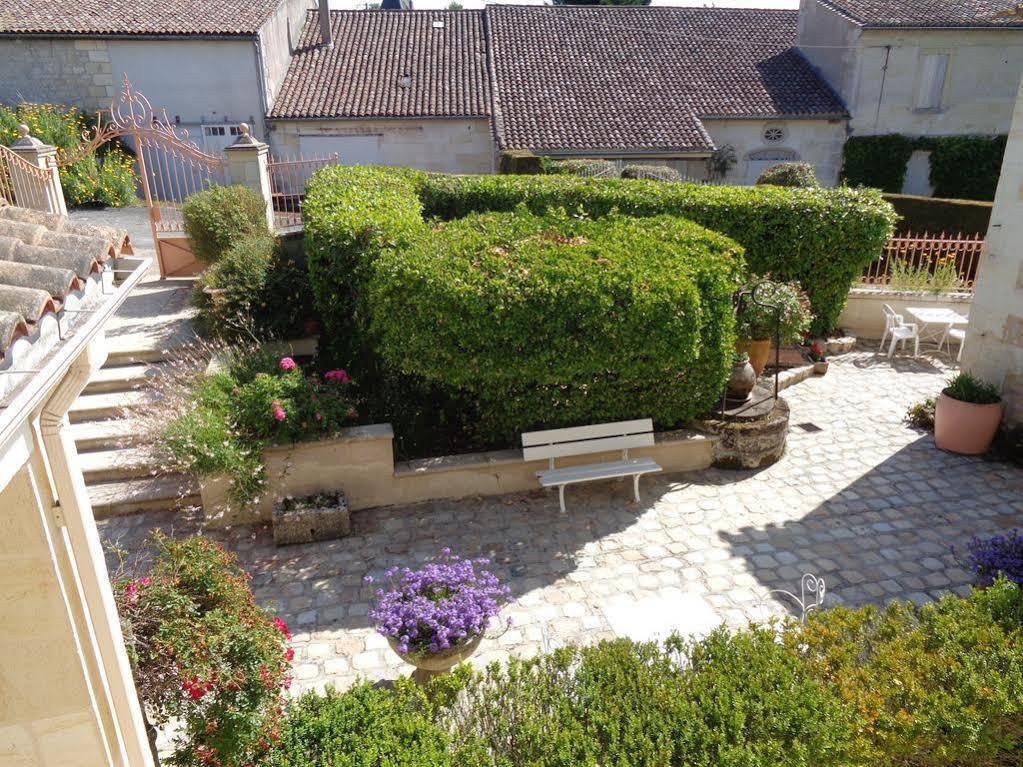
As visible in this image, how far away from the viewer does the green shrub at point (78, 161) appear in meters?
17.5

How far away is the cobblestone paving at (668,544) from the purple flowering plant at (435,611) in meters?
0.75

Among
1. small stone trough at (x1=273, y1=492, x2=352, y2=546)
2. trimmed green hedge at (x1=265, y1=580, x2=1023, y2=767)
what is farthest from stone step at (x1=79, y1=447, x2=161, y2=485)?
trimmed green hedge at (x1=265, y1=580, x2=1023, y2=767)

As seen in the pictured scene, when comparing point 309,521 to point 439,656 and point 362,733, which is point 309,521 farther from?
point 362,733

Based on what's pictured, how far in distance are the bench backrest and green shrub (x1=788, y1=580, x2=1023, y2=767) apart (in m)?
3.06

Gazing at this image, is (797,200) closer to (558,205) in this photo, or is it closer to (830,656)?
(558,205)

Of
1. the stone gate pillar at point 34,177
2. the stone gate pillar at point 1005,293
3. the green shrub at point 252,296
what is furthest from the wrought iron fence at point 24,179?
the stone gate pillar at point 1005,293

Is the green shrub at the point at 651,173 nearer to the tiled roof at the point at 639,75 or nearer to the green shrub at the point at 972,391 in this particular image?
the tiled roof at the point at 639,75

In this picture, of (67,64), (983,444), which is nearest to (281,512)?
(983,444)

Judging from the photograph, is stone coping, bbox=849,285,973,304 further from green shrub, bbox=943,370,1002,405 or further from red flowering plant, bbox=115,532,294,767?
red flowering plant, bbox=115,532,294,767

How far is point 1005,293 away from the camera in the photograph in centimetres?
815

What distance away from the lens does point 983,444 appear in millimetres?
8031

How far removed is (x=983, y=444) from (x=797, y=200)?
13.4ft

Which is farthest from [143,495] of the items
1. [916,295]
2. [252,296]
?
[916,295]

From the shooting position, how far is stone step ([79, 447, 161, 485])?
710cm
